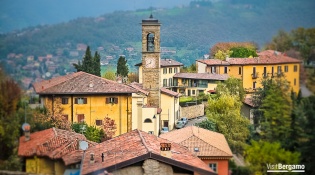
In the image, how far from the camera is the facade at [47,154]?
853 inches

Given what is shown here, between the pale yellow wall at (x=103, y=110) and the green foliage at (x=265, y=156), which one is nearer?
the green foliage at (x=265, y=156)

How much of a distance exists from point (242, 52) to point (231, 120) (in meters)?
8.90

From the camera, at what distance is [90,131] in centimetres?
3041

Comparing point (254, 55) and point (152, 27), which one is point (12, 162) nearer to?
point (254, 55)

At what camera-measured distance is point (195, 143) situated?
932 inches

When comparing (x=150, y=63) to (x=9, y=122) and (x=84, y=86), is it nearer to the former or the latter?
(x=84, y=86)

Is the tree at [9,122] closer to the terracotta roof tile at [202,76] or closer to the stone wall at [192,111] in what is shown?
the stone wall at [192,111]

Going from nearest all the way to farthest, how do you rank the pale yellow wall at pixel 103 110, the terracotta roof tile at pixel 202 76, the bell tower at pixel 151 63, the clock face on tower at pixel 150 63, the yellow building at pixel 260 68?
1. the yellow building at pixel 260 68
2. the pale yellow wall at pixel 103 110
3. the bell tower at pixel 151 63
4. the clock face on tower at pixel 150 63
5. the terracotta roof tile at pixel 202 76

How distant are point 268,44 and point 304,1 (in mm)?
2598

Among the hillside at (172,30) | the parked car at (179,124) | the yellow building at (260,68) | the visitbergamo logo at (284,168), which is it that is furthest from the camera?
the parked car at (179,124)

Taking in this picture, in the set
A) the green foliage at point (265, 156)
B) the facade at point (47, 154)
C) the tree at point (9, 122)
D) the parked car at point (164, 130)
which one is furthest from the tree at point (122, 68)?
the green foliage at point (265, 156)

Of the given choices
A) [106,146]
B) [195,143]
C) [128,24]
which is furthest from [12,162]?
[128,24]

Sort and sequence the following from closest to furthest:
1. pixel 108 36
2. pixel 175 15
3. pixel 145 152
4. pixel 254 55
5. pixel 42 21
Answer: pixel 145 152 < pixel 42 21 < pixel 108 36 < pixel 254 55 < pixel 175 15

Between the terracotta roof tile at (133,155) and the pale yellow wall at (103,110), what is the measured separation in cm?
952
